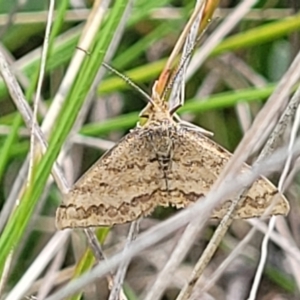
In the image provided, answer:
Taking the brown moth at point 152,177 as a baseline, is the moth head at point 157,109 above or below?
above

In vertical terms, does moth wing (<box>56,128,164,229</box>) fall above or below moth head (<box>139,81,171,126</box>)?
below

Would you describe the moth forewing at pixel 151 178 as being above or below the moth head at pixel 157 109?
below
